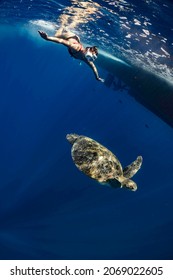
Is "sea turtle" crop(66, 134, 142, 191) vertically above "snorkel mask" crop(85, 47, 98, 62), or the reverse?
"snorkel mask" crop(85, 47, 98, 62)

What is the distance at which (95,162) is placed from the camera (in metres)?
6.97

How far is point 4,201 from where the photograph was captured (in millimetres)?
→ 23203

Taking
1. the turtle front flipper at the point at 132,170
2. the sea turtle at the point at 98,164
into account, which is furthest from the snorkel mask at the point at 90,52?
the turtle front flipper at the point at 132,170

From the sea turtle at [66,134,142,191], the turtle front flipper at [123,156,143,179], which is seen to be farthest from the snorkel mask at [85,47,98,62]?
the turtle front flipper at [123,156,143,179]

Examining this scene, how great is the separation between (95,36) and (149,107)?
11.7 m

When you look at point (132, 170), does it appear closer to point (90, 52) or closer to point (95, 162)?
→ point (95, 162)

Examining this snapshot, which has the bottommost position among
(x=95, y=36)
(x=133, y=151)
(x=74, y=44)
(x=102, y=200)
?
(x=102, y=200)

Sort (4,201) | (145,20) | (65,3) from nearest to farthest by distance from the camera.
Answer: (145,20) < (65,3) < (4,201)

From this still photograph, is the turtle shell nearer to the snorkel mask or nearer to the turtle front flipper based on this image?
the turtle front flipper

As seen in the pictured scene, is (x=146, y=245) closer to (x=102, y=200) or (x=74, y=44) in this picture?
(x=102, y=200)

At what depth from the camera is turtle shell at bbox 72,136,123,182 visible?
673 centimetres

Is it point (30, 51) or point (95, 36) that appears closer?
point (95, 36)

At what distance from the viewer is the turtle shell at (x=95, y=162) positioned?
673 centimetres
